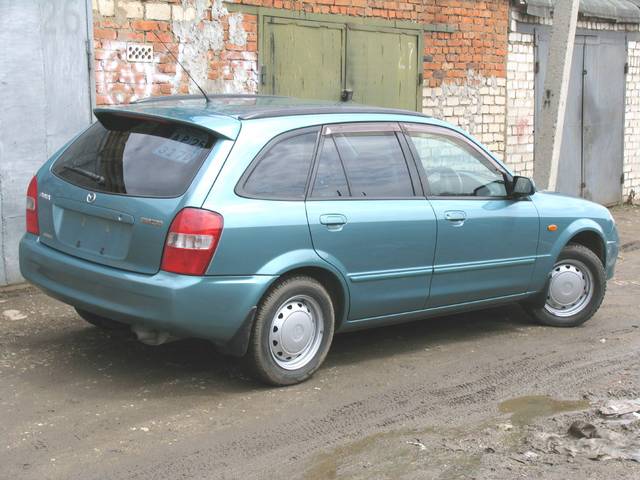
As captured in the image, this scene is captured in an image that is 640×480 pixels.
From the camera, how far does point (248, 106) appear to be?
608 cm

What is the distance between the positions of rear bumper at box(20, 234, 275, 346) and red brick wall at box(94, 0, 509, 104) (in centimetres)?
358

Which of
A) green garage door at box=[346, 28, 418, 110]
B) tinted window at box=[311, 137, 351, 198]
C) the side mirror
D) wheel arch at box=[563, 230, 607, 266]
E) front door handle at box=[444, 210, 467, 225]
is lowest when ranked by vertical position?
wheel arch at box=[563, 230, 607, 266]

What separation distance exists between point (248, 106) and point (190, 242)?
3.96 feet

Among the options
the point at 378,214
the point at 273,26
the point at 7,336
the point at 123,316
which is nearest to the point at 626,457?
the point at 378,214

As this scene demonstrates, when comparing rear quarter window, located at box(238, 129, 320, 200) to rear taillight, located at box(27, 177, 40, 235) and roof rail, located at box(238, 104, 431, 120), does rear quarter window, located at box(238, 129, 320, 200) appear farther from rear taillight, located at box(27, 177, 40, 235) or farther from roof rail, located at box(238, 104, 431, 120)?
rear taillight, located at box(27, 177, 40, 235)

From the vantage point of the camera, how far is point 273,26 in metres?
10.1

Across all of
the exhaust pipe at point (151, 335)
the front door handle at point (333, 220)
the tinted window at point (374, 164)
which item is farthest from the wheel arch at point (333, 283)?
the exhaust pipe at point (151, 335)

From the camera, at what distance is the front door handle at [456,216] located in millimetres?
6492

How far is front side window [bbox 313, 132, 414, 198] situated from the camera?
601 cm

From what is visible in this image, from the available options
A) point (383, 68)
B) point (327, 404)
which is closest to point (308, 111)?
point (327, 404)

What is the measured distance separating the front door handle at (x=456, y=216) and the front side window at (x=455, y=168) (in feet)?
0.45

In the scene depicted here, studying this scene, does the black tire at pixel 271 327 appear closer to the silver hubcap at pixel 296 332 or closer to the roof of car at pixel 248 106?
the silver hubcap at pixel 296 332

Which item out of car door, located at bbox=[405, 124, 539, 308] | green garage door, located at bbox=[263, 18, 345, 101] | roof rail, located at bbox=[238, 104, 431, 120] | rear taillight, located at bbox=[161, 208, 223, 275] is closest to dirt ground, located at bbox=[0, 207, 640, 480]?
car door, located at bbox=[405, 124, 539, 308]

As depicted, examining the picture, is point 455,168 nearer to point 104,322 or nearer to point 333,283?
point 333,283
